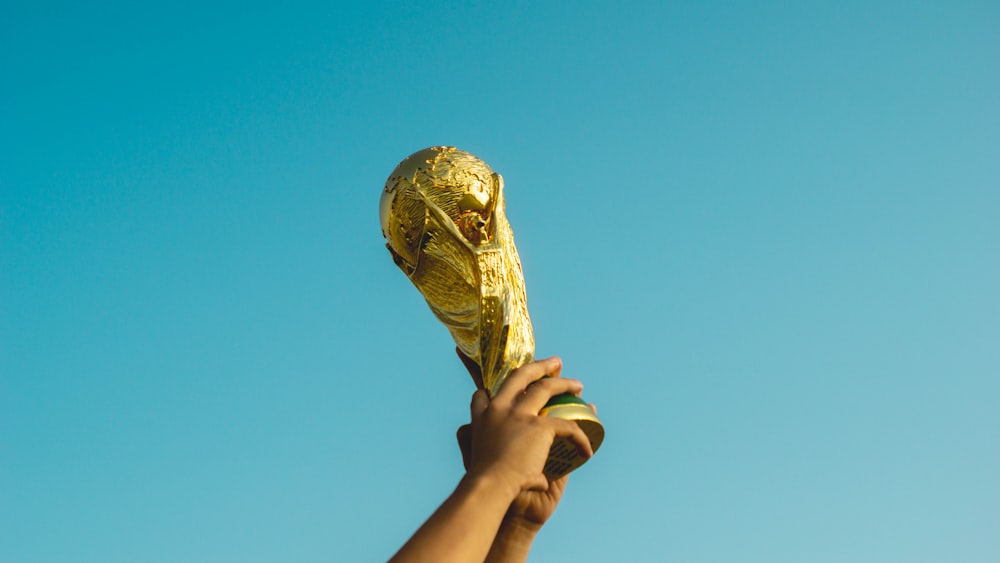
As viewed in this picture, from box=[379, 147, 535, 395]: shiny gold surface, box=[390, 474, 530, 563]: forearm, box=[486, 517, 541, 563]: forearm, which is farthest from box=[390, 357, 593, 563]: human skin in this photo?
box=[379, 147, 535, 395]: shiny gold surface

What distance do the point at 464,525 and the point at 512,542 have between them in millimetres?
1084

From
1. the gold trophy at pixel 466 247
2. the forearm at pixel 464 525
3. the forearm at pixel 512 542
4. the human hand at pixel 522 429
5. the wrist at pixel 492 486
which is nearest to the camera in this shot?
the forearm at pixel 464 525

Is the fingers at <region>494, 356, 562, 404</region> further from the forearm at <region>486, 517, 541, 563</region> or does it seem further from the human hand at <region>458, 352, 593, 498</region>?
the forearm at <region>486, 517, 541, 563</region>

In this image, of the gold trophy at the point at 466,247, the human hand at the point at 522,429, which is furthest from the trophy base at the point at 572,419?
the gold trophy at the point at 466,247

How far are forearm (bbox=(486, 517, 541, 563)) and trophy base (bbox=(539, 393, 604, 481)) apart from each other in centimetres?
41

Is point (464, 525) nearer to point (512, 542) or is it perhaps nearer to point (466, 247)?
point (512, 542)

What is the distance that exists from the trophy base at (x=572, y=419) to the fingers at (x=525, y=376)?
0.12 meters

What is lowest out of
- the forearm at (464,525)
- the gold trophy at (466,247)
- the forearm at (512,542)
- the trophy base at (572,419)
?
the forearm at (464,525)

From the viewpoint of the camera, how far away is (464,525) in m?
3.30

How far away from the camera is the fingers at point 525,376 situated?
3861 millimetres

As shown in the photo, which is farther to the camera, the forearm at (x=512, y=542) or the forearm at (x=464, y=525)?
the forearm at (x=512, y=542)

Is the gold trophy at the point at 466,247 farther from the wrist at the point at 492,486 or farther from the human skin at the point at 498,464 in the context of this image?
the wrist at the point at 492,486

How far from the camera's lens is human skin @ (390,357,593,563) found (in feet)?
10.7

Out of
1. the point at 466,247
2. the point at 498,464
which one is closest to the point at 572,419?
the point at 498,464
